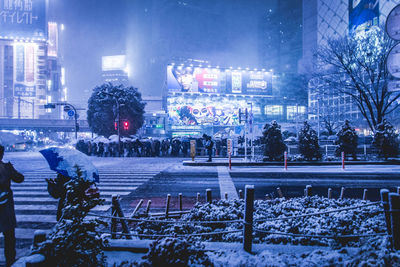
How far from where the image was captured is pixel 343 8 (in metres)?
60.0

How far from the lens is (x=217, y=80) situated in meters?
62.7

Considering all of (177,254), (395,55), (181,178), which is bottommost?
(181,178)

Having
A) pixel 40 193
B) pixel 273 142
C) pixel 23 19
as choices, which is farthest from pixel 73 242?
pixel 23 19

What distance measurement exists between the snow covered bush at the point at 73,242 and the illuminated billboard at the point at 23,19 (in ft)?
462

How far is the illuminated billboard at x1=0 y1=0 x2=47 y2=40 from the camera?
114 metres

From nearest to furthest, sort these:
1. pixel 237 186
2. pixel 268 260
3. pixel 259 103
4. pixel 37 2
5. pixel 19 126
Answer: pixel 268 260 → pixel 237 186 → pixel 19 126 → pixel 259 103 → pixel 37 2

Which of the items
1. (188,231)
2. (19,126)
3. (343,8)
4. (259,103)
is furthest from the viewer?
(259,103)

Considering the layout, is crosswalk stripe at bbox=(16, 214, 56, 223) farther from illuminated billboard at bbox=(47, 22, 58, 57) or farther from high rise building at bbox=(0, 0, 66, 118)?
illuminated billboard at bbox=(47, 22, 58, 57)

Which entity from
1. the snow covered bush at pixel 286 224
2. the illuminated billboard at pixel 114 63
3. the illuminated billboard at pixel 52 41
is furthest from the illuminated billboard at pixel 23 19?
the snow covered bush at pixel 286 224

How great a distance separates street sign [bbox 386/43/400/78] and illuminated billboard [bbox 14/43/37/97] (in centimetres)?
14998

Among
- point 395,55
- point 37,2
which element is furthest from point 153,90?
point 395,55

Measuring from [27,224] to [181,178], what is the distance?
7224 millimetres

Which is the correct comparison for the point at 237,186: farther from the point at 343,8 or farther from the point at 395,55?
the point at 343,8

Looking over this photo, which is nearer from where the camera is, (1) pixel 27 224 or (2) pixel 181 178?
(1) pixel 27 224
